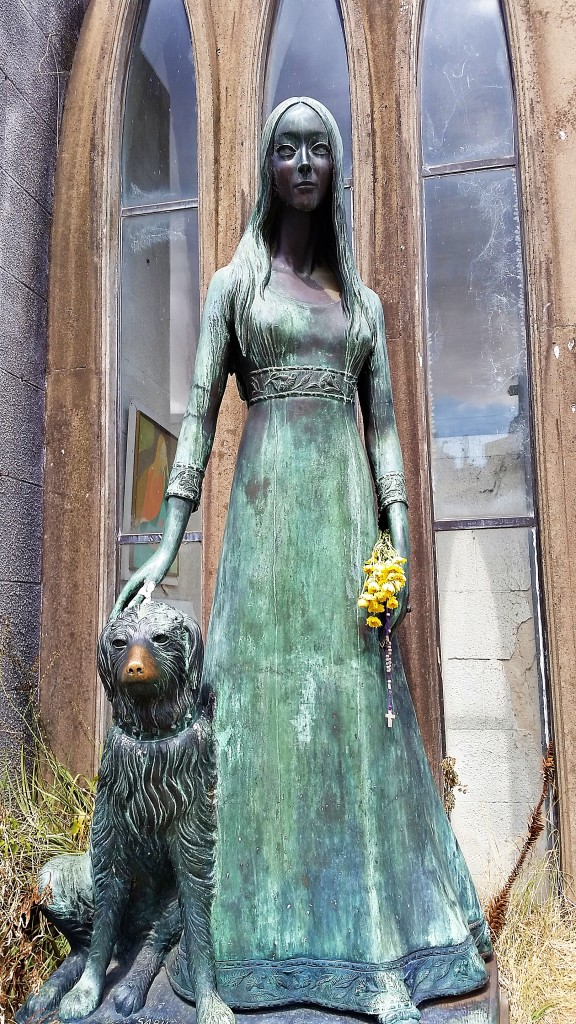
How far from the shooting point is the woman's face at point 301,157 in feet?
8.36

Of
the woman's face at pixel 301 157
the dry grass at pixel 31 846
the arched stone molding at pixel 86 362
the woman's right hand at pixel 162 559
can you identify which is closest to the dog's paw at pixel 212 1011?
the dry grass at pixel 31 846

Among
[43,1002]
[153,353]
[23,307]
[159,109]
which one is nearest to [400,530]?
[43,1002]

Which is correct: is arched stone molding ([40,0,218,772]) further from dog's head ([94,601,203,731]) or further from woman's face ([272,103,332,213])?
dog's head ([94,601,203,731])

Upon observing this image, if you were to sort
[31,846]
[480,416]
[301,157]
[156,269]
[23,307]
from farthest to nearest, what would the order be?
[156,269] → [23,307] → [480,416] → [31,846] → [301,157]

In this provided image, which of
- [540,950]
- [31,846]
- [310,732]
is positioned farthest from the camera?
[31,846]

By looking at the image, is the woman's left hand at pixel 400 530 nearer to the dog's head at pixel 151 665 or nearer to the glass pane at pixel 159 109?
the dog's head at pixel 151 665

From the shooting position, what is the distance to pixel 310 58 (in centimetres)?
548

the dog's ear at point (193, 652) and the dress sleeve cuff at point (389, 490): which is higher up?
the dress sleeve cuff at point (389, 490)

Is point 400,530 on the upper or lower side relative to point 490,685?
upper

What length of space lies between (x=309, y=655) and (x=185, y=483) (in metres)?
0.65

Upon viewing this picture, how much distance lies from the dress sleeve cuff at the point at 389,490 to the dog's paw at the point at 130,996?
5.09 ft

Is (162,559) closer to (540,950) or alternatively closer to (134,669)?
(134,669)

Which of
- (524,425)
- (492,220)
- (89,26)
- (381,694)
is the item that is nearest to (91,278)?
(89,26)

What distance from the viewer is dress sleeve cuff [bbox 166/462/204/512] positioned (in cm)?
255
